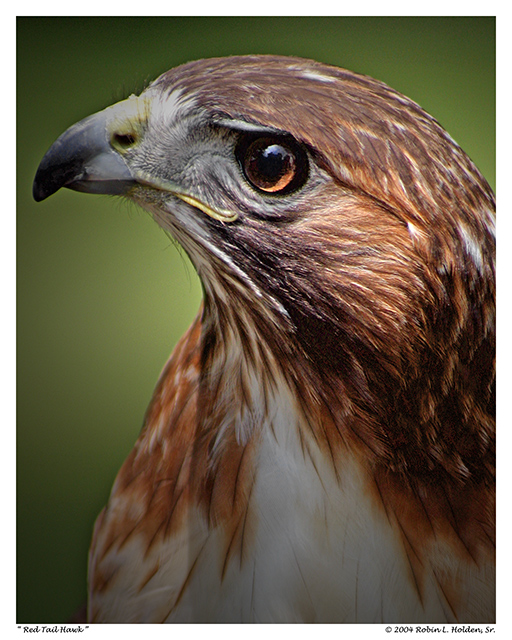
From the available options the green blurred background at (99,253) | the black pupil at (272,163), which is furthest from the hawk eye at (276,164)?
the green blurred background at (99,253)

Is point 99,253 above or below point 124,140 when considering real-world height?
below

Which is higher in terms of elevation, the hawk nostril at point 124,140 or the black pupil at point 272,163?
the hawk nostril at point 124,140

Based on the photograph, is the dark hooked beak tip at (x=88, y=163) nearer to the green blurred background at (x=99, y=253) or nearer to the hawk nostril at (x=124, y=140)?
the hawk nostril at (x=124, y=140)

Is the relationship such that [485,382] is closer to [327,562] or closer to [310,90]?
[327,562]

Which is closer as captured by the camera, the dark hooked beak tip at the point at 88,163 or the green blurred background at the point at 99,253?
the dark hooked beak tip at the point at 88,163

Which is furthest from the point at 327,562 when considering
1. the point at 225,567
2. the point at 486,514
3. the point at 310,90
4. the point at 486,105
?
the point at 486,105

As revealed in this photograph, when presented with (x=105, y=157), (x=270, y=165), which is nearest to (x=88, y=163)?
(x=105, y=157)

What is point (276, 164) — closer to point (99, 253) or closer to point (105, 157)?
point (105, 157)
